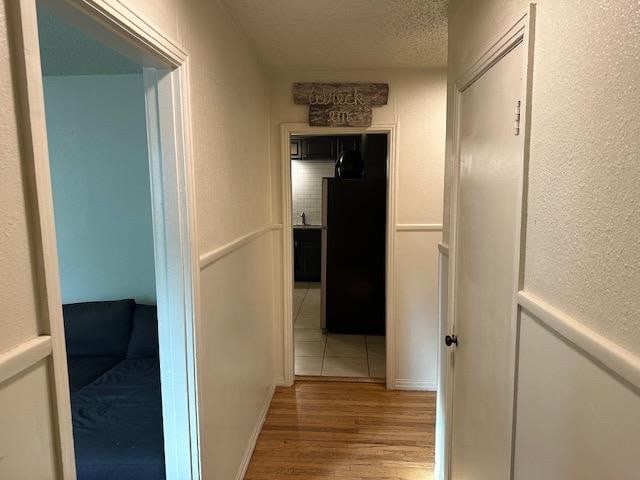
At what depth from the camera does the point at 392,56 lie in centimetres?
272

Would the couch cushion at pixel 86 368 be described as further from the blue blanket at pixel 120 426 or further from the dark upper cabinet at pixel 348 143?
the dark upper cabinet at pixel 348 143

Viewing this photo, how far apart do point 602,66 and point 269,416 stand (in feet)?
9.09

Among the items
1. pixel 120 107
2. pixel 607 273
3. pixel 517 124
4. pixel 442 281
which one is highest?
pixel 120 107

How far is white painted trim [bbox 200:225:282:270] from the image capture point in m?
1.64

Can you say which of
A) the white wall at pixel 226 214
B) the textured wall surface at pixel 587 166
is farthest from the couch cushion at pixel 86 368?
the textured wall surface at pixel 587 166

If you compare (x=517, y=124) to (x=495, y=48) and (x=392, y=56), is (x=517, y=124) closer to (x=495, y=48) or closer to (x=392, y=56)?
(x=495, y=48)

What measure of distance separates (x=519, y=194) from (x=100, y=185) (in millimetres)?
2866

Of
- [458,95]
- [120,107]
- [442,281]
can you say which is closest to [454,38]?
[458,95]

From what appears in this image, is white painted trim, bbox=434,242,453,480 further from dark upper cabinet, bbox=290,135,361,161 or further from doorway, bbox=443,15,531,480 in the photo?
dark upper cabinet, bbox=290,135,361,161

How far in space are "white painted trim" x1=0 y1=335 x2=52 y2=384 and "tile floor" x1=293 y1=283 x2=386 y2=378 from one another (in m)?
2.96

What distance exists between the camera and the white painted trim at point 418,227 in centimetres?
308

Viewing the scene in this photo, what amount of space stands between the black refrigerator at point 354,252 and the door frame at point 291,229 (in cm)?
113

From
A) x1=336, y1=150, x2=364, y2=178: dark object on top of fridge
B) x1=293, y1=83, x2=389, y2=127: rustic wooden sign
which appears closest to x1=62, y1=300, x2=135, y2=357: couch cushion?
x1=293, y1=83, x2=389, y2=127: rustic wooden sign

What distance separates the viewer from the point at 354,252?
432cm
